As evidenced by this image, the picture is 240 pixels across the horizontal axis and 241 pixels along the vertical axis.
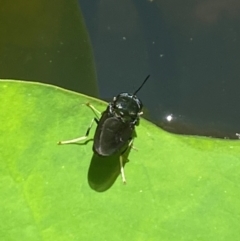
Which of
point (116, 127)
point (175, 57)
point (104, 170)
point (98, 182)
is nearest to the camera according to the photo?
point (98, 182)

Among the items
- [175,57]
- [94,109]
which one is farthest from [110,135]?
[175,57]

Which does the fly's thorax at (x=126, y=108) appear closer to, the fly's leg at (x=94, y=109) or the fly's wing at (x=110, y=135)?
the fly's wing at (x=110, y=135)

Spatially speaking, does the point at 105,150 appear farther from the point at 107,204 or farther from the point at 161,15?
the point at 161,15

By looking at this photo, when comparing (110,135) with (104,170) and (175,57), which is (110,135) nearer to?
(104,170)

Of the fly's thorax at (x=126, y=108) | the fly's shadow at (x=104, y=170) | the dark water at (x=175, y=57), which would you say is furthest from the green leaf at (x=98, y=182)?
the dark water at (x=175, y=57)

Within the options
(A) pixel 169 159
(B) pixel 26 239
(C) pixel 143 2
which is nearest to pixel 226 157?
(A) pixel 169 159

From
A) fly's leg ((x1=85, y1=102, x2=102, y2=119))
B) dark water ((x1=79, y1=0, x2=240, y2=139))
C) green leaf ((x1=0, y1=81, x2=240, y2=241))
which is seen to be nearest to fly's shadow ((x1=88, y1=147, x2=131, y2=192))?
green leaf ((x1=0, y1=81, x2=240, y2=241))
